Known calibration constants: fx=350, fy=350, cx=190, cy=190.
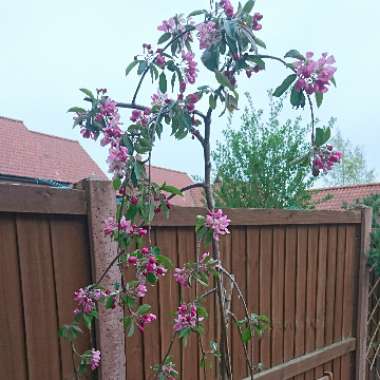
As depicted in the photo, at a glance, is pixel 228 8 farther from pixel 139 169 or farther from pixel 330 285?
pixel 330 285

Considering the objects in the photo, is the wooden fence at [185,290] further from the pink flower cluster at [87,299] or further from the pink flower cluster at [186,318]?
the pink flower cluster at [186,318]

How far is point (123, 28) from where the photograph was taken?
187 centimetres

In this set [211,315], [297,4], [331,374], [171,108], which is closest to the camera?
[171,108]

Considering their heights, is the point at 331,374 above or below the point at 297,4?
below

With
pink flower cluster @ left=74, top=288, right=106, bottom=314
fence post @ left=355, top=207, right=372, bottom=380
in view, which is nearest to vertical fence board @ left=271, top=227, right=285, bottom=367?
fence post @ left=355, top=207, right=372, bottom=380

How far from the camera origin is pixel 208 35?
32.7 inches

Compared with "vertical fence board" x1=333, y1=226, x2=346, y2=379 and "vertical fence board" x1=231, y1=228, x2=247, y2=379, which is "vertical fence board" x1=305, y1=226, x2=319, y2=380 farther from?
"vertical fence board" x1=231, y1=228, x2=247, y2=379

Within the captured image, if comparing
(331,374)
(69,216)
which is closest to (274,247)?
(331,374)

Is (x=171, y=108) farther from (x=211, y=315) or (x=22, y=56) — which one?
(x=22, y=56)

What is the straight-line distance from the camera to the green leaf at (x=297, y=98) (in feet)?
2.80

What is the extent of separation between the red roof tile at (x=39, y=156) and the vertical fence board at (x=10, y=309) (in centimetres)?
570

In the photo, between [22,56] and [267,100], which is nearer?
[267,100]

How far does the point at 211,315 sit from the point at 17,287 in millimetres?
844

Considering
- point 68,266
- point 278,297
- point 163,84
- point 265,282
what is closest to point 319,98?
point 163,84
